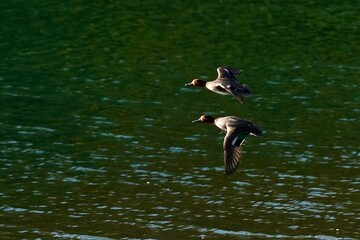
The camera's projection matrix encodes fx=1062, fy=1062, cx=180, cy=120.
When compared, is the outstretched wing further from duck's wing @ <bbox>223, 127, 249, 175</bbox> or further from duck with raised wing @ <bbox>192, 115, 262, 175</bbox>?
duck's wing @ <bbox>223, 127, 249, 175</bbox>

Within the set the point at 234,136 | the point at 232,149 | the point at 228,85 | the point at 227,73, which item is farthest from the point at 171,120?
the point at 232,149

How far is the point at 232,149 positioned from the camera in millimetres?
39781

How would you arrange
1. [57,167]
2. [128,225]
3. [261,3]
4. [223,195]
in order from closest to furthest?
[128,225], [223,195], [57,167], [261,3]

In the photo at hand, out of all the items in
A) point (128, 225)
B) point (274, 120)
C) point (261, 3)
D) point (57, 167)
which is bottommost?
point (128, 225)

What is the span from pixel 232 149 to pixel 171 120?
73.8 feet

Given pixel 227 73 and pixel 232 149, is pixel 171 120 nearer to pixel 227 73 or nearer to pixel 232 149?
pixel 227 73

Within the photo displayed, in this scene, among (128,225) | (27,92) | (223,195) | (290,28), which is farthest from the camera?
(290,28)

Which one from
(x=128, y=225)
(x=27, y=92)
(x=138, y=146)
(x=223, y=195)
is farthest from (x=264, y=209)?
(x=27, y=92)

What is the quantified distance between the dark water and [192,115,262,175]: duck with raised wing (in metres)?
6.48

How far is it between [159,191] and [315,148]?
1029 centimetres

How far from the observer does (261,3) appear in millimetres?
90688

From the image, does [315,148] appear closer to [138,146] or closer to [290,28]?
[138,146]

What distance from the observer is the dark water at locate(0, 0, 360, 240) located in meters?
48.6

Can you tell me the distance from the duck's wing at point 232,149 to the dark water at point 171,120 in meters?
6.75
